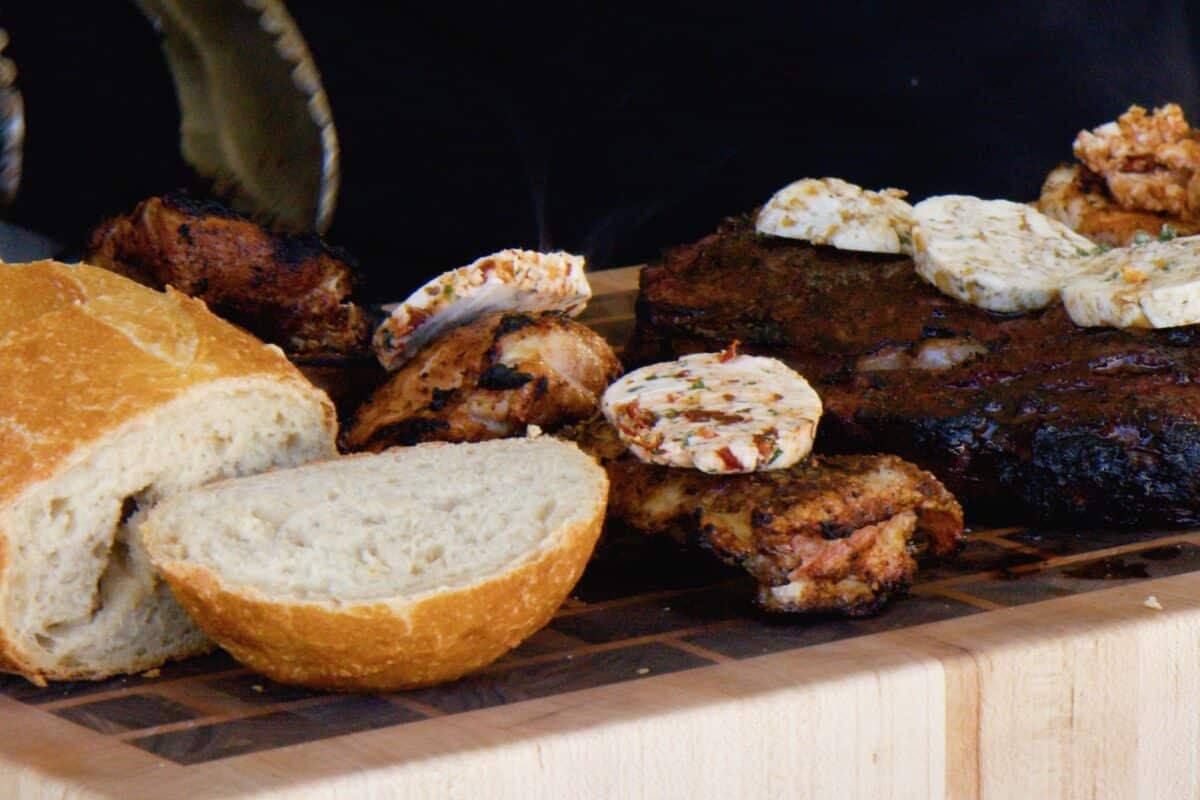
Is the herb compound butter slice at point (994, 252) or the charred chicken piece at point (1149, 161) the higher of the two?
the charred chicken piece at point (1149, 161)

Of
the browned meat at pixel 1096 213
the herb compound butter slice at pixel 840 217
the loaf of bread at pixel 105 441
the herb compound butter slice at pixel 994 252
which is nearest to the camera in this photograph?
the loaf of bread at pixel 105 441

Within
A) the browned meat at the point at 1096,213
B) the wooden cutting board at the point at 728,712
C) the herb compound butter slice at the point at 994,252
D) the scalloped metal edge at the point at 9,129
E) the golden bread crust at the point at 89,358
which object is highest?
the scalloped metal edge at the point at 9,129

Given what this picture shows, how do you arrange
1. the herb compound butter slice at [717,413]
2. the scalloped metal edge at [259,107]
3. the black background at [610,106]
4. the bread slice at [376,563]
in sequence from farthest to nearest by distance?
1. the black background at [610,106]
2. the scalloped metal edge at [259,107]
3. the herb compound butter slice at [717,413]
4. the bread slice at [376,563]

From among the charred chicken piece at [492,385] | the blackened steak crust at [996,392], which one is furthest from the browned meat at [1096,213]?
the charred chicken piece at [492,385]

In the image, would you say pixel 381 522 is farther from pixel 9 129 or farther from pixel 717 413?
pixel 9 129

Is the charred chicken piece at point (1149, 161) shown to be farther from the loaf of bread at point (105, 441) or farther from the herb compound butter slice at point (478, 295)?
the loaf of bread at point (105, 441)

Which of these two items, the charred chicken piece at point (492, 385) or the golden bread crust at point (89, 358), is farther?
the charred chicken piece at point (492, 385)

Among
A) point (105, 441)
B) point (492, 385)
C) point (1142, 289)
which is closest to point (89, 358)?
point (105, 441)

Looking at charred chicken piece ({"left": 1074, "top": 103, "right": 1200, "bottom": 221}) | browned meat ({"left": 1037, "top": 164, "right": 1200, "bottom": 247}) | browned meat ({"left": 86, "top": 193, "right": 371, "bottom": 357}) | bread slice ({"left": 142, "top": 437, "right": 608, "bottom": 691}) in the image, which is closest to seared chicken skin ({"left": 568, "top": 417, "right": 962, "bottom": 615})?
bread slice ({"left": 142, "top": 437, "right": 608, "bottom": 691})
